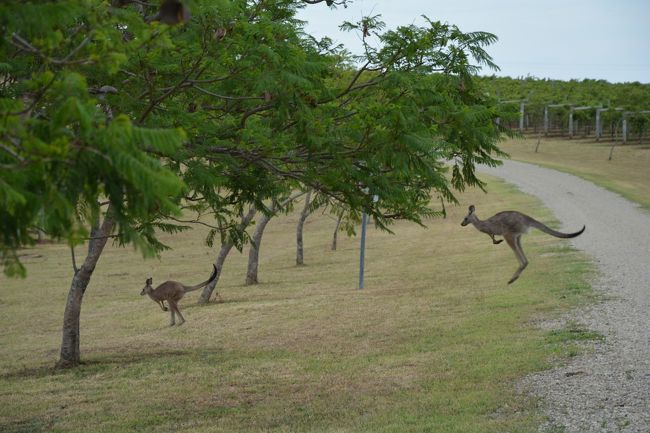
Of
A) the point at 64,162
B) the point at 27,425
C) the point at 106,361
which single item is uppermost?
the point at 64,162

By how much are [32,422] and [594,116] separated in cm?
9288

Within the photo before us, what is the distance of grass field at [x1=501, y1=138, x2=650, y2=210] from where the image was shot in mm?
53566

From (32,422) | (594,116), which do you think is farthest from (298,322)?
(594,116)

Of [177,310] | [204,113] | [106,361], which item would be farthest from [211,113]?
[177,310]

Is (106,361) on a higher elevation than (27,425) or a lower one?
lower

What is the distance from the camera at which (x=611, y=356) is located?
537 inches

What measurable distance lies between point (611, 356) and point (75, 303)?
31.9 feet

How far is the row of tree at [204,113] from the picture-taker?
5617 mm

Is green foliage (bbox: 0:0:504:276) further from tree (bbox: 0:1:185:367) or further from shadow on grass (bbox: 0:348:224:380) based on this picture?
shadow on grass (bbox: 0:348:224:380)

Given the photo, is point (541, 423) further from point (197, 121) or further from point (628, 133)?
point (628, 133)

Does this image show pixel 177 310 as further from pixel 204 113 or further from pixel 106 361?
pixel 204 113

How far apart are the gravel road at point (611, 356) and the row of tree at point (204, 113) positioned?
3.14 meters

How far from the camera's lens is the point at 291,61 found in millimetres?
10273

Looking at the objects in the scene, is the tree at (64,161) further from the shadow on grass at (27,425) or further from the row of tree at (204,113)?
the shadow on grass at (27,425)
